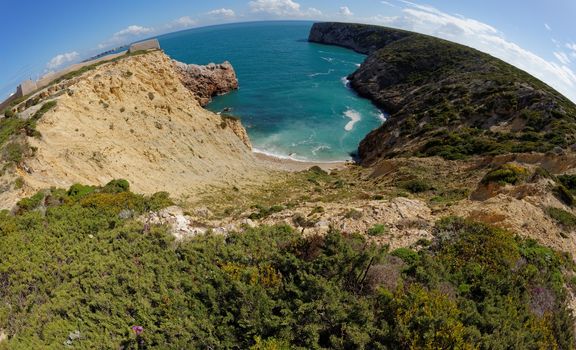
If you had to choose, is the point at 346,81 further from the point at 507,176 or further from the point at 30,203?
the point at 30,203

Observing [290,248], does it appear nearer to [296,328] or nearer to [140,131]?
[296,328]

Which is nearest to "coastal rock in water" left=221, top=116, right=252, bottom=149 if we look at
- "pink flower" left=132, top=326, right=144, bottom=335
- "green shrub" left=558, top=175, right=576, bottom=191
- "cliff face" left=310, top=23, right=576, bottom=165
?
"cliff face" left=310, top=23, right=576, bottom=165

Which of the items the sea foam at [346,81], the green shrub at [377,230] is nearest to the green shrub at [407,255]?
the green shrub at [377,230]

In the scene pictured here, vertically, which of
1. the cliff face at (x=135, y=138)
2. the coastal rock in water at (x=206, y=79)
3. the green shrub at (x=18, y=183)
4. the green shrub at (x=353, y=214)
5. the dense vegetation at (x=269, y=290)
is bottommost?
the dense vegetation at (x=269, y=290)

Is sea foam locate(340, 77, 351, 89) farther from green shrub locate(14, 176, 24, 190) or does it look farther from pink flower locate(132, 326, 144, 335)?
pink flower locate(132, 326, 144, 335)

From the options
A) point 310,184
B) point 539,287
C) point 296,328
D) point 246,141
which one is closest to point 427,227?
point 539,287

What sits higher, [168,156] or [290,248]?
[168,156]

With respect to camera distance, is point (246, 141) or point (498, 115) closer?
point (498, 115)

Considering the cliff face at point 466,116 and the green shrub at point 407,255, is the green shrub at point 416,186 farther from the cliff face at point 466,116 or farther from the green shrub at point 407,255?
the green shrub at point 407,255
